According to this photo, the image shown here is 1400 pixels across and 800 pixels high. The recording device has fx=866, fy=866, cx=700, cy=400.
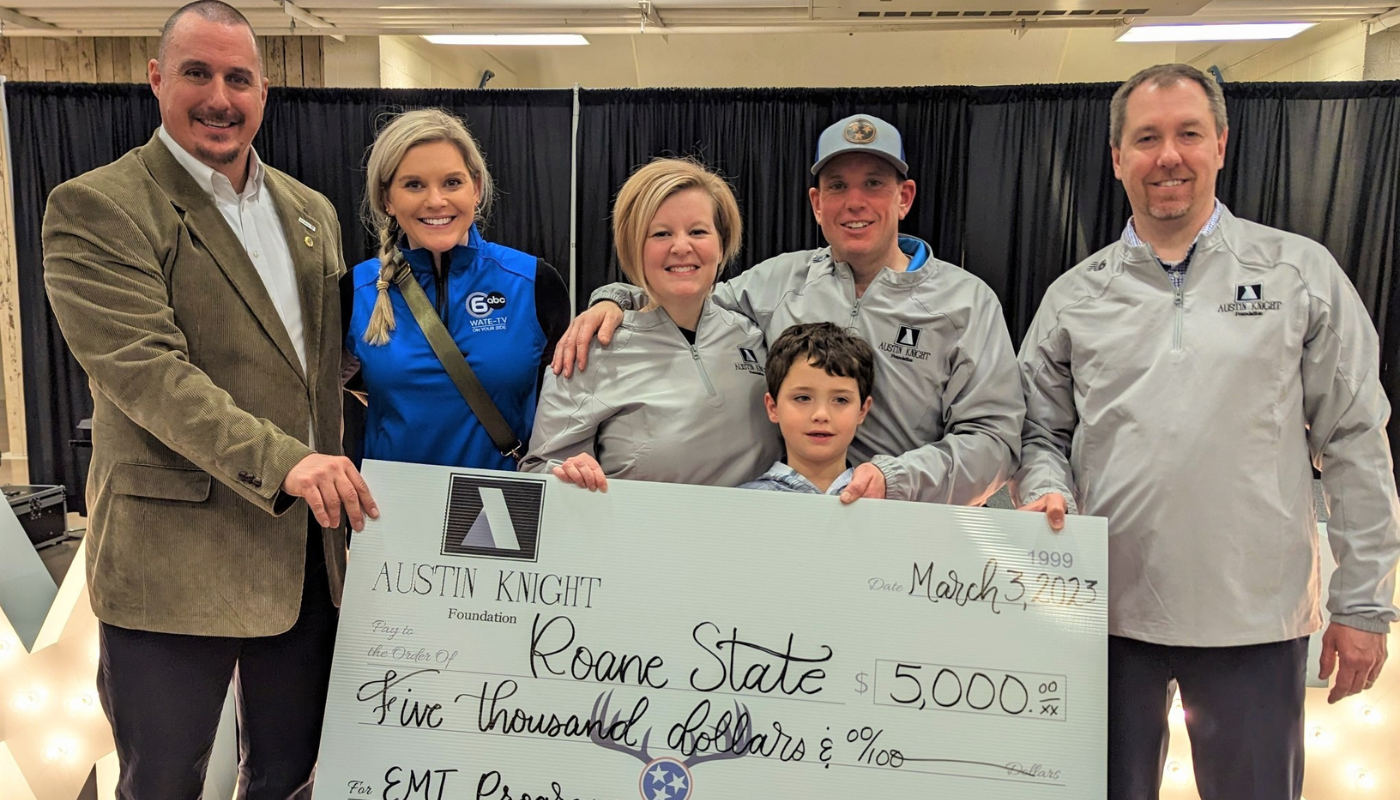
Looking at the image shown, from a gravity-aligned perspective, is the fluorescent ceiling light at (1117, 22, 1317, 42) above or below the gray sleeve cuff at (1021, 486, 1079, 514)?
above

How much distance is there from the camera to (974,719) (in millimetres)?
1330

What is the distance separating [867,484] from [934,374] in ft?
1.01

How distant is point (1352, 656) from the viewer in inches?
59.5

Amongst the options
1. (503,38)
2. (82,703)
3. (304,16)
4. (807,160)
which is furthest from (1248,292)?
(304,16)

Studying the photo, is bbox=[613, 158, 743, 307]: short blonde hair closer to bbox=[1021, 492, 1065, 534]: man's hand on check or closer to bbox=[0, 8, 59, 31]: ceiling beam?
bbox=[1021, 492, 1065, 534]: man's hand on check

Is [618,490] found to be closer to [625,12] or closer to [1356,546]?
[1356,546]

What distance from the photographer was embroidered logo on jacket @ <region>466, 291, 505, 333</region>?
174 cm

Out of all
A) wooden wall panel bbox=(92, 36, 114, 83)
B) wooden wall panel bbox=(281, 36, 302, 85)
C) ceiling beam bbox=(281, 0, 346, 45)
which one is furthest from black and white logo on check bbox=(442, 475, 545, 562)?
wooden wall panel bbox=(92, 36, 114, 83)

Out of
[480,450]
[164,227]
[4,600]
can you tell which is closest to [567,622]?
[480,450]

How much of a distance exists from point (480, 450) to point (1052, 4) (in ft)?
14.5

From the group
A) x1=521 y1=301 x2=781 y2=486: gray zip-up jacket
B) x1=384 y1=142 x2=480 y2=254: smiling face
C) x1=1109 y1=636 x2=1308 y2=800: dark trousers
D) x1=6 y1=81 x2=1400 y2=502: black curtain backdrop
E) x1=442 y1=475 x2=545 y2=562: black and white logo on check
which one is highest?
x1=6 y1=81 x2=1400 y2=502: black curtain backdrop

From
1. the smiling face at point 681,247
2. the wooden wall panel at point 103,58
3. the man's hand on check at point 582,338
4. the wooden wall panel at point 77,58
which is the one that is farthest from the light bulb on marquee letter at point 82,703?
the wooden wall panel at point 103,58

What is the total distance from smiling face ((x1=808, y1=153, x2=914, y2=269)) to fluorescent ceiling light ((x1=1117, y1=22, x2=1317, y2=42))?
4.35m

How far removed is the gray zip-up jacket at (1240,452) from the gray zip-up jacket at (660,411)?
0.54 metres
